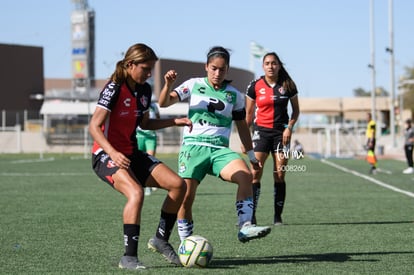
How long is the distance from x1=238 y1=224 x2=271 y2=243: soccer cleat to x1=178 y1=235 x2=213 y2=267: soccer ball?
0.35 m

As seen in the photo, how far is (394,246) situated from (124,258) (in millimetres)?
3238

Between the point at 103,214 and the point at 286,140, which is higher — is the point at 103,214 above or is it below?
below

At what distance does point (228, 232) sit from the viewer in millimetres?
10688

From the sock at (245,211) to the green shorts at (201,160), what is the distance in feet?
1.31

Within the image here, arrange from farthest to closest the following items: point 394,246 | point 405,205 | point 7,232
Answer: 1. point 405,205
2. point 7,232
3. point 394,246

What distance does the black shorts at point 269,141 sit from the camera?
459 inches

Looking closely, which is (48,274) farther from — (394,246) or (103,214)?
(103,214)

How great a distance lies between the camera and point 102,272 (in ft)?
24.4

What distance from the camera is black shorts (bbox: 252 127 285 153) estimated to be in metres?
11.6

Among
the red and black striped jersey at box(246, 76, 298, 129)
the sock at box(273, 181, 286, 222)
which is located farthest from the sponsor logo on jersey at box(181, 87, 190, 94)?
the sock at box(273, 181, 286, 222)

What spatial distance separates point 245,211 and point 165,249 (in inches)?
34.2

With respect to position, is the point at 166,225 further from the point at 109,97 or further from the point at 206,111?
the point at 109,97

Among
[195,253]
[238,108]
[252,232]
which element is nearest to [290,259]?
[252,232]

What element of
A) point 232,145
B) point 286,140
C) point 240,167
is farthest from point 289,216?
point 232,145
